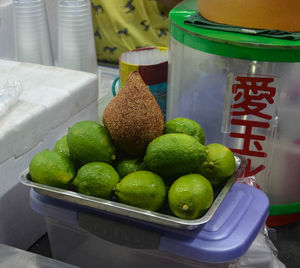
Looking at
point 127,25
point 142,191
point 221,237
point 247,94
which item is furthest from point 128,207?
point 127,25

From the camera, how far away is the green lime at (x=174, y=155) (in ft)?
1.82

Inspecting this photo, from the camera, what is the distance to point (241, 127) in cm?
84

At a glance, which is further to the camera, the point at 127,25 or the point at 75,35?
the point at 127,25

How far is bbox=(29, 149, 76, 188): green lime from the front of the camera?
1.87 ft

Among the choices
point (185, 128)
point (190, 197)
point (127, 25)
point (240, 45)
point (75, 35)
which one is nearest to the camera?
point (190, 197)

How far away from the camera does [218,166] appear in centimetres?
57

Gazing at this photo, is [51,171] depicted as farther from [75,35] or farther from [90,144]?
[75,35]

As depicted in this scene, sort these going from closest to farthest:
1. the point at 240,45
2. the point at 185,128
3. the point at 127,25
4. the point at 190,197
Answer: the point at 190,197 < the point at 185,128 < the point at 240,45 < the point at 127,25

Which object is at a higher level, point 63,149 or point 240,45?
point 240,45

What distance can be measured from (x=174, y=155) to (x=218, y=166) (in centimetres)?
7

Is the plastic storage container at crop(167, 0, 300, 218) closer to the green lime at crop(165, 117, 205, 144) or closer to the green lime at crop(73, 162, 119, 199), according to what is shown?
the green lime at crop(165, 117, 205, 144)

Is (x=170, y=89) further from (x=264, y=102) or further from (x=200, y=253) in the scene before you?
(x=200, y=253)

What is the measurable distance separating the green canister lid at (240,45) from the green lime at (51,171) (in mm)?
380

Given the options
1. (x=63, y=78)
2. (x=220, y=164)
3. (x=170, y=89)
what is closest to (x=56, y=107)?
(x=63, y=78)
